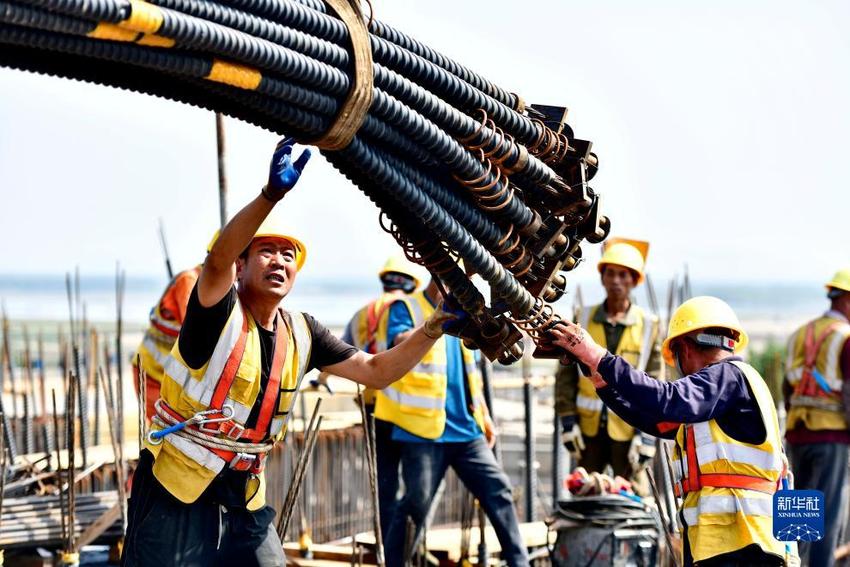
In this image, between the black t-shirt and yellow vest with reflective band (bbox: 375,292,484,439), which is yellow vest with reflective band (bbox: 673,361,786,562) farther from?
yellow vest with reflective band (bbox: 375,292,484,439)

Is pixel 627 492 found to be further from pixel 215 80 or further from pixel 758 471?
→ pixel 215 80

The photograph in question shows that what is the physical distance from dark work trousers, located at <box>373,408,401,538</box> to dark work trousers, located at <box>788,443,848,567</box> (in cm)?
323

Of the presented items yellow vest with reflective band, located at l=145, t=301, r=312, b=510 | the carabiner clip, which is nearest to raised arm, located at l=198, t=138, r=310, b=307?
yellow vest with reflective band, located at l=145, t=301, r=312, b=510

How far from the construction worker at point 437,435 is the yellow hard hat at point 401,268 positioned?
107cm

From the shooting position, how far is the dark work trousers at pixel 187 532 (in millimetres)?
5129

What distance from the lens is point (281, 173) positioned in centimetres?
436

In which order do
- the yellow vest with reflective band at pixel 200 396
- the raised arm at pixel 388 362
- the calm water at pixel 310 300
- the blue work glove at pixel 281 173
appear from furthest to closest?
the calm water at pixel 310 300 < the raised arm at pixel 388 362 < the yellow vest with reflective band at pixel 200 396 < the blue work glove at pixel 281 173

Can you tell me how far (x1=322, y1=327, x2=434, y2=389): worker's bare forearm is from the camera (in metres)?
5.65

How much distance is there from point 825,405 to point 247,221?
6.50m

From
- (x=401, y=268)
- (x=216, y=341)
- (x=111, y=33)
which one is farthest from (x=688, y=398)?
(x=401, y=268)

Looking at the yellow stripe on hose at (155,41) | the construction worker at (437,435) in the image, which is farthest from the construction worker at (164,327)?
the yellow stripe on hose at (155,41)

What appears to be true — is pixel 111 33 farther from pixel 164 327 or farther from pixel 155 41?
pixel 164 327

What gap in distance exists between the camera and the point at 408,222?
16.3 feet

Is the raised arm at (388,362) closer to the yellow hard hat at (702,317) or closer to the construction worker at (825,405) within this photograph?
the yellow hard hat at (702,317)
